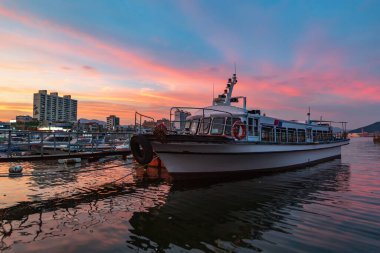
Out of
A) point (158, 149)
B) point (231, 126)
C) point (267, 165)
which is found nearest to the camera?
point (158, 149)

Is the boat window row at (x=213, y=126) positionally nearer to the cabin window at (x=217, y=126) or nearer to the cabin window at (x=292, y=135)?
the cabin window at (x=217, y=126)

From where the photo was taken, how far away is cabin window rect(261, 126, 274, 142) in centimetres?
1948

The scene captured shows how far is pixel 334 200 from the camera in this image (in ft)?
40.9

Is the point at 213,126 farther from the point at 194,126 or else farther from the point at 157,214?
the point at 157,214

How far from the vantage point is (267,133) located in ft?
65.5

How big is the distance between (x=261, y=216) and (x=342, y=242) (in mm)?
2849

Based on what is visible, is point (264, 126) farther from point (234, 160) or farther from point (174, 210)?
point (174, 210)

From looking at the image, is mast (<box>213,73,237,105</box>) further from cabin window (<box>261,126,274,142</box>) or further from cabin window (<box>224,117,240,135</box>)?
cabin window (<box>224,117,240,135</box>)

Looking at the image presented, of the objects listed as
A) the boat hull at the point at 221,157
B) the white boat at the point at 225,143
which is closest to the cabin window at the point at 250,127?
the white boat at the point at 225,143

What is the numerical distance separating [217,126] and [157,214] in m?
8.71

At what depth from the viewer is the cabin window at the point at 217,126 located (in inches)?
703

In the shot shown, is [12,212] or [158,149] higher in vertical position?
[158,149]

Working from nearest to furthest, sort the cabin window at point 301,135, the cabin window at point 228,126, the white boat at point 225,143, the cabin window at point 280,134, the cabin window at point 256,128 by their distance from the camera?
the white boat at point 225,143
the cabin window at point 228,126
the cabin window at point 256,128
the cabin window at point 280,134
the cabin window at point 301,135

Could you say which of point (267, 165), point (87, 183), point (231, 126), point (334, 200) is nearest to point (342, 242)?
point (334, 200)
